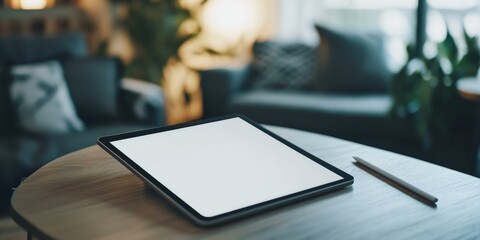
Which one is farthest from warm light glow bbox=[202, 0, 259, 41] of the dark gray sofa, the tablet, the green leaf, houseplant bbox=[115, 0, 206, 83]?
the tablet

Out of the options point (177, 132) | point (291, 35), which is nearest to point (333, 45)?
point (291, 35)

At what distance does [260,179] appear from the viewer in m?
1.01

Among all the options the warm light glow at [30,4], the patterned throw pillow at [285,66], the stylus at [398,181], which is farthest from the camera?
the patterned throw pillow at [285,66]

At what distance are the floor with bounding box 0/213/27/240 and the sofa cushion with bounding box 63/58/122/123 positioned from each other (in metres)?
0.62

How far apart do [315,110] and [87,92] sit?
3.63 ft

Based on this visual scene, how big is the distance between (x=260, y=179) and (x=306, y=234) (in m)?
0.16

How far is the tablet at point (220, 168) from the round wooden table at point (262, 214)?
Answer: 0.08 ft

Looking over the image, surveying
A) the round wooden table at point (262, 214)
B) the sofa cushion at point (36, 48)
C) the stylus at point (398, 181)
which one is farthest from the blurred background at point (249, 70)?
the stylus at point (398, 181)

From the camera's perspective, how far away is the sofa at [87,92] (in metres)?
2.35

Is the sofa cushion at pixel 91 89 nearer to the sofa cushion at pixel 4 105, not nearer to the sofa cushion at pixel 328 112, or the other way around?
the sofa cushion at pixel 4 105

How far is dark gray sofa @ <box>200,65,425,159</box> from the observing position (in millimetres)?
2756

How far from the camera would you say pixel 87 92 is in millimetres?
2527

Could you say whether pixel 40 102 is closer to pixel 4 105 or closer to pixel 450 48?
pixel 4 105

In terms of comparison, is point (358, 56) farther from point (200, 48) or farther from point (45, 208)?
point (45, 208)
